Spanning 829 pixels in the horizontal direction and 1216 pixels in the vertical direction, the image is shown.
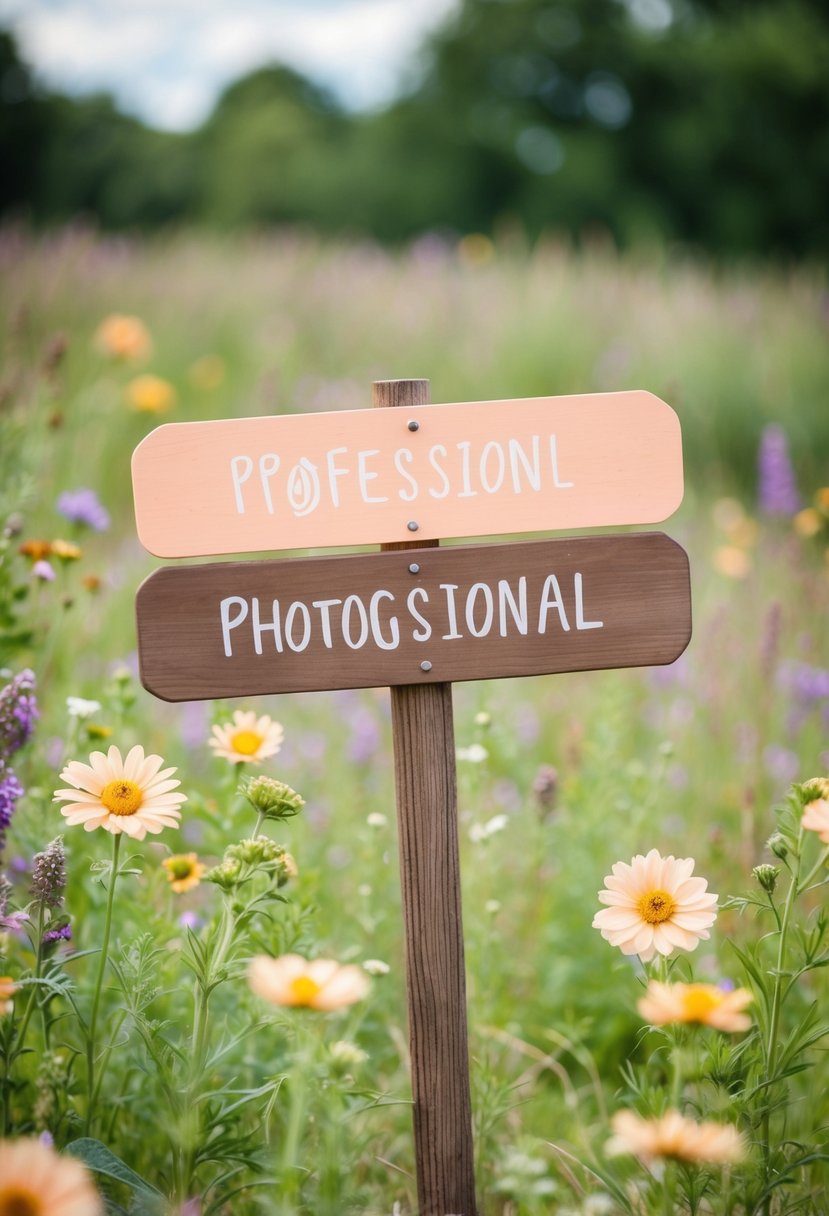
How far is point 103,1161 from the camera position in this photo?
3.70 feet

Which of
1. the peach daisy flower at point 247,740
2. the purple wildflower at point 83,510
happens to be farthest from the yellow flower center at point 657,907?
the purple wildflower at point 83,510

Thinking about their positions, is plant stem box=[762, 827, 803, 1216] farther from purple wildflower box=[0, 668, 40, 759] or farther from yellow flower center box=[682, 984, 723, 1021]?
purple wildflower box=[0, 668, 40, 759]

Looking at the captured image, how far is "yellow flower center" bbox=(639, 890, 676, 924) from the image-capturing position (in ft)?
3.69

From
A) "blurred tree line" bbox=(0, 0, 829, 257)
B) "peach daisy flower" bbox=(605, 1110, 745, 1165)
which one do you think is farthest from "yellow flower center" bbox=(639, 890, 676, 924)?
"blurred tree line" bbox=(0, 0, 829, 257)

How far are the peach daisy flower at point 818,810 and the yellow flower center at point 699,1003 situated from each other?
223mm

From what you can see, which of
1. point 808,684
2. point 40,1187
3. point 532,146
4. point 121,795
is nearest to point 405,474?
point 121,795

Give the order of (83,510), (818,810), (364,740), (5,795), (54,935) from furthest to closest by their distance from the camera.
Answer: (364,740), (83,510), (5,795), (54,935), (818,810)

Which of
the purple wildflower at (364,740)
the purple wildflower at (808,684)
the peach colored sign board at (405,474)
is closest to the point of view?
the peach colored sign board at (405,474)


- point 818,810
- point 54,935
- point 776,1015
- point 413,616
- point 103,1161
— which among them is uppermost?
point 413,616

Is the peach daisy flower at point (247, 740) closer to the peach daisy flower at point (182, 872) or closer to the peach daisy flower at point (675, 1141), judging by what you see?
the peach daisy flower at point (182, 872)

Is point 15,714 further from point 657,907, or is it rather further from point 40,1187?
point 657,907

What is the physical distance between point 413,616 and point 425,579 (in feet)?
0.17

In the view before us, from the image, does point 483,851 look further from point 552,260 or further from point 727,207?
point 727,207

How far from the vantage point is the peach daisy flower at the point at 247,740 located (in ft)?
4.37
